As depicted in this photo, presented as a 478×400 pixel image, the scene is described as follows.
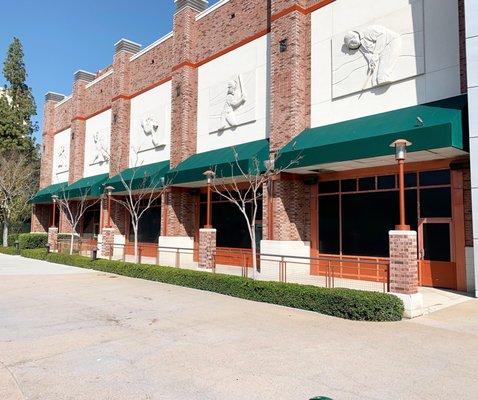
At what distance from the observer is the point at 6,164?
34.0m

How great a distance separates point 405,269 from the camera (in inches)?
384

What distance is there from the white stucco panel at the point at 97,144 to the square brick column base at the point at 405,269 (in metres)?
22.0

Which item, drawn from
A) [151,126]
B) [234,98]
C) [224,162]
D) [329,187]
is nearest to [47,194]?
[151,126]

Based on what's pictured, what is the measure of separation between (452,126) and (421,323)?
17.2 feet

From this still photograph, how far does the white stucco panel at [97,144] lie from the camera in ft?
94.2

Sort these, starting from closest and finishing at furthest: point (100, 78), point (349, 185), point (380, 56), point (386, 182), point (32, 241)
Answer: point (380, 56), point (386, 182), point (349, 185), point (32, 241), point (100, 78)

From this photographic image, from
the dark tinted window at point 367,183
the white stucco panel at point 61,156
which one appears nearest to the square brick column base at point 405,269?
the dark tinted window at point 367,183

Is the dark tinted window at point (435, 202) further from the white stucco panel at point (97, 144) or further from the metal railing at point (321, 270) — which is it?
the white stucco panel at point (97, 144)

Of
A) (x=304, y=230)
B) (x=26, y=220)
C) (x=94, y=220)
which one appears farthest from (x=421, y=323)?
(x=26, y=220)

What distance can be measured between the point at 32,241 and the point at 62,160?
28.1 ft

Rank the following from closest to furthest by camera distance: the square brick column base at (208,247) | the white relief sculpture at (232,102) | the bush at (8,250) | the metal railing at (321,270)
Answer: the metal railing at (321,270), the square brick column base at (208,247), the white relief sculpture at (232,102), the bush at (8,250)

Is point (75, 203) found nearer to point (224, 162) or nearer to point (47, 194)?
point (47, 194)

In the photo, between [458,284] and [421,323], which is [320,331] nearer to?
[421,323]

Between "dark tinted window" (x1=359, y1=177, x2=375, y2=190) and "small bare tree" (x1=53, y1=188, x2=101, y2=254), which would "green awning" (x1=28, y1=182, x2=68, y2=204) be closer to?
"small bare tree" (x1=53, y1=188, x2=101, y2=254)
